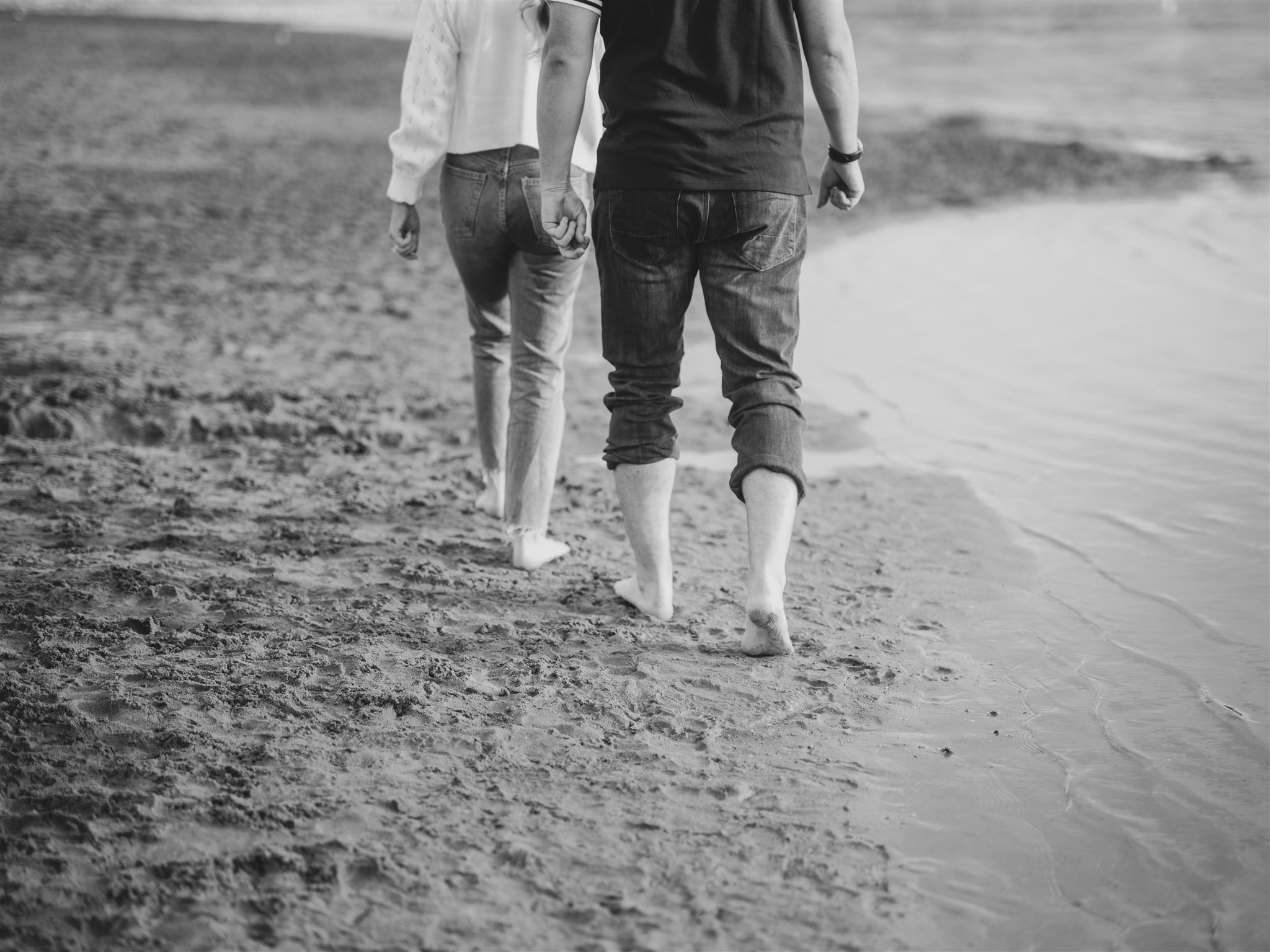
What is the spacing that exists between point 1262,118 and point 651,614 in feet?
51.1

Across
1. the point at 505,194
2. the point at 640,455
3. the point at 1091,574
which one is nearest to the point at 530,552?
the point at 640,455

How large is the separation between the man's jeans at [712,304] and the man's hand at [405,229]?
91 cm

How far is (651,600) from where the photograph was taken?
3.37 metres

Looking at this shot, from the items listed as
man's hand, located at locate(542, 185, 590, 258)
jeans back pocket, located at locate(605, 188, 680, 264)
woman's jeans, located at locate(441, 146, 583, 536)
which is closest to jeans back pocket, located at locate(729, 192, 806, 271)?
jeans back pocket, located at locate(605, 188, 680, 264)

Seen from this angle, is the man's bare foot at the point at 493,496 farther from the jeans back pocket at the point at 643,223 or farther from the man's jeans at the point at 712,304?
the jeans back pocket at the point at 643,223

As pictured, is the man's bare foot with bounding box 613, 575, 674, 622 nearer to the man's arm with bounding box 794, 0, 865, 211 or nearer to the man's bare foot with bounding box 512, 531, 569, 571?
the man's bare foot with bounding box 512, 531, 569, 571

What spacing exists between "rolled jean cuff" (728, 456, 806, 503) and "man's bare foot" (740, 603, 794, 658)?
29 centimetres

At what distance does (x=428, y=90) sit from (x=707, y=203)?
107cm

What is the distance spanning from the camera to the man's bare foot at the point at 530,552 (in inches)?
146

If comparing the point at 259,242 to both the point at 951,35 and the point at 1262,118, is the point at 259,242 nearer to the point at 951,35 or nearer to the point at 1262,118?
the point at 1262,118

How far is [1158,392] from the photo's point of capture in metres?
5.41

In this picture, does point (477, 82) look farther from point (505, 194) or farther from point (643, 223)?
point (643, 223)

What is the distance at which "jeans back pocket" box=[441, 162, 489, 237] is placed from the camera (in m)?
3.47

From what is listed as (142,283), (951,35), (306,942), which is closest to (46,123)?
(142,283)
